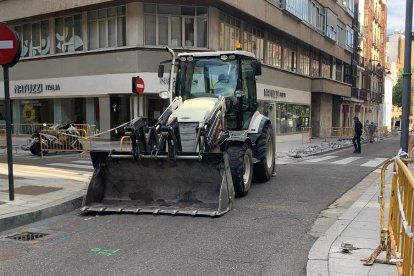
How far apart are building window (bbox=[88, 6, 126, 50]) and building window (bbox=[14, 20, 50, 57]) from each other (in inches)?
136

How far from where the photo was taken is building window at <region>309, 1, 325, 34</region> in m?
36.0

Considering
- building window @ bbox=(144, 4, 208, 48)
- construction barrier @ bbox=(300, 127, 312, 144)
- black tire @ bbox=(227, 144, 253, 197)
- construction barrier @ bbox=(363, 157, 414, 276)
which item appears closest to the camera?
construction barrier @ bbox=(363, 157, 414, 276)

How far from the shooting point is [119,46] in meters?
21.9

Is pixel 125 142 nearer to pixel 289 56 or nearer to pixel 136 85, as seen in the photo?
pixel 136 85

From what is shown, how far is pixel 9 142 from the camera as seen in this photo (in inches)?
305

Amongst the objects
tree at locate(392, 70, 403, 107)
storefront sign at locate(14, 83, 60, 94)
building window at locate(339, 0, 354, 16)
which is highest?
building window at locate(339, 0, 354, 16)

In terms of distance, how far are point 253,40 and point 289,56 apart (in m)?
6.59

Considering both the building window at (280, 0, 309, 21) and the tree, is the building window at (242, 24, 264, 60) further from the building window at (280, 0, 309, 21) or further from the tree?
the tree

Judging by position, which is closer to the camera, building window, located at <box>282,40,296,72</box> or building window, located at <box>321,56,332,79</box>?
building window, located at <box>282,40,296,72</box>

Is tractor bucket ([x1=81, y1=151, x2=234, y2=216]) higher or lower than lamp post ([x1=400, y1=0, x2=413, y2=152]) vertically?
lower

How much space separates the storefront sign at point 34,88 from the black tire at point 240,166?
57.0 feet

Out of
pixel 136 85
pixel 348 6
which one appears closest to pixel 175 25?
pixel 136 85

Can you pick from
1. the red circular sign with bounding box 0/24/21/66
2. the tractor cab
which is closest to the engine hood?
the tractor cab

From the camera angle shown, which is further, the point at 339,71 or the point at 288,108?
the point at 339,71
